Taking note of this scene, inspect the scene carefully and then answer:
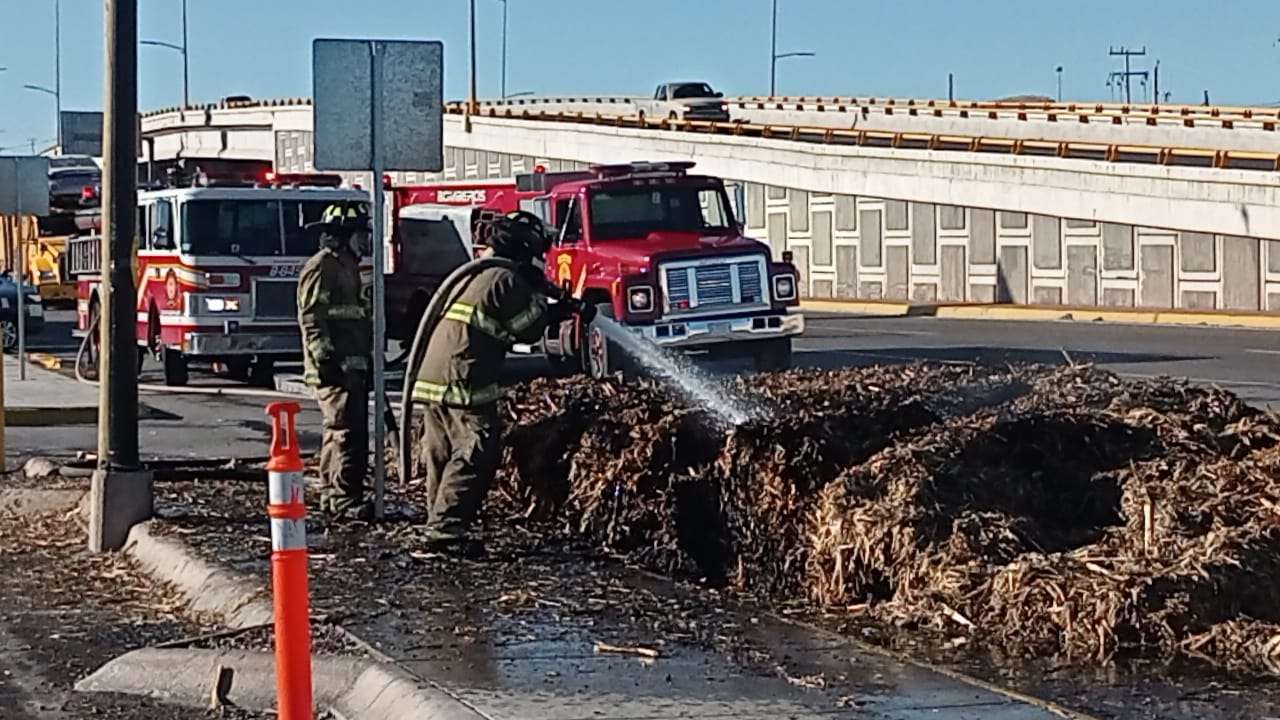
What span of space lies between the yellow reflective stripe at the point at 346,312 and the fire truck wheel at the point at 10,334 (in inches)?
883

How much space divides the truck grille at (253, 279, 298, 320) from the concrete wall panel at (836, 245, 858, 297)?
32.1 meters

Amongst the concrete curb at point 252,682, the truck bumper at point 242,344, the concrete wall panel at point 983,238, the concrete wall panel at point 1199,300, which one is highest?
the concrete wall panel at point 983,238

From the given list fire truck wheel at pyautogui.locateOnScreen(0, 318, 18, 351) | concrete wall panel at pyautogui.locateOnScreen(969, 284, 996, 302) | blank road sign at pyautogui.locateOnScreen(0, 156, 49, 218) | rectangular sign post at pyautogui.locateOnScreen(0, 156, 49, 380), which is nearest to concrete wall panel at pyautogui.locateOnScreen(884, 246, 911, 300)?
concrete wall panel at pyautogui.locateOnScreen(969, 284, 996, 302)

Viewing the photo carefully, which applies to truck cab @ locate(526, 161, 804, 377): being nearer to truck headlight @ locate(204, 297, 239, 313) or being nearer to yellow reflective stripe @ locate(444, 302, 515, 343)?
truck headlight @ locate(204, 297, 239, 313)

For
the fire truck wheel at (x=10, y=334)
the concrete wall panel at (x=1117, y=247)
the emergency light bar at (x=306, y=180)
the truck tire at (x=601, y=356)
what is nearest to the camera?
the truck tire at (x=601, y=356)

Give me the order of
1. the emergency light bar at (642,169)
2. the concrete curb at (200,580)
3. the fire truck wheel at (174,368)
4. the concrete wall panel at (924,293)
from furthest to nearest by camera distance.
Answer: the concrete wall panel at (924,293) < the fire truck wheel at (174,368) < the emergency light bar at (642,169) < the concrete curb at (200,580)

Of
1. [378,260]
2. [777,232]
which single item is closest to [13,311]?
[378,260]

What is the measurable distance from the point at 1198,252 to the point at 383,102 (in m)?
34.3

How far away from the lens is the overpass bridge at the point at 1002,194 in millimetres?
42219

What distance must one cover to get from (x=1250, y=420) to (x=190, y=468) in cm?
691

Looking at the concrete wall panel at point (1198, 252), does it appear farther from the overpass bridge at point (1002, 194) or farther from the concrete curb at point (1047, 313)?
the concrete curb at point (1047, 313)

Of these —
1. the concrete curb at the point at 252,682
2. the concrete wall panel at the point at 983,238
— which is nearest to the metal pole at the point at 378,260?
the concrete curb at the point at 252,682

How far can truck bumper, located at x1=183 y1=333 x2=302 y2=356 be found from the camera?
23562 millimetres

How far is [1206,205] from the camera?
4178 centimetres
